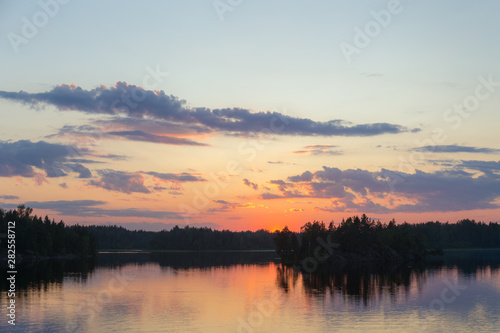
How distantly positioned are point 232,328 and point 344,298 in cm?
3122

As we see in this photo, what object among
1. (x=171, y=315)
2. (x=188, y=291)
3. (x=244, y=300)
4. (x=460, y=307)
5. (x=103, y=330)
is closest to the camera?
(x=103, y=330)

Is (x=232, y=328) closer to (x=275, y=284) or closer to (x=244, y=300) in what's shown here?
(x=244, y=300)

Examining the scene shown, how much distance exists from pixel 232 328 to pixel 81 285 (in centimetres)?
5722

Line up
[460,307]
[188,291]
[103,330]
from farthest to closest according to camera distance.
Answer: [188,291]
[460,307]
[103,330]

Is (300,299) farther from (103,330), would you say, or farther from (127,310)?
(103,330)

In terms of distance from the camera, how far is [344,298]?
269ft

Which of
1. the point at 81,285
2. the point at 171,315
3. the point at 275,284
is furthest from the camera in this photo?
the point at 275,284

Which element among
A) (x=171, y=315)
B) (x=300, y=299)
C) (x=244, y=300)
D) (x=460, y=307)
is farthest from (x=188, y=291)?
(x=460, y=307)

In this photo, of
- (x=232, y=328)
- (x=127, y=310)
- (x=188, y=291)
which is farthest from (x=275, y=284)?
(x=232, y=328)

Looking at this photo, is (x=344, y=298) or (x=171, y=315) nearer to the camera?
(x=171, y=315)

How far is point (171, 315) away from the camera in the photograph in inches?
2530

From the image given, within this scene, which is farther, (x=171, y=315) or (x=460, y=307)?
(x=460, y=307)

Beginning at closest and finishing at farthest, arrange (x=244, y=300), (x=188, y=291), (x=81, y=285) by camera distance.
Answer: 1. (x=244, y=300)
2. (x=188, y=291)
3. (x=81, y=285)

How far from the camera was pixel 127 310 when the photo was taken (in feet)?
222
